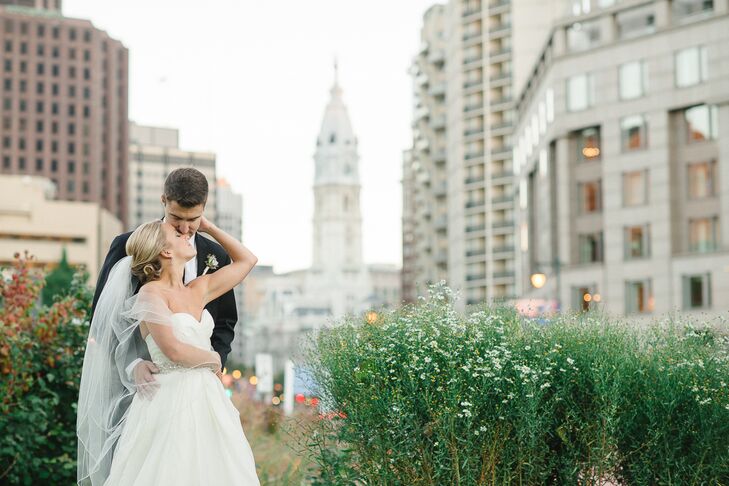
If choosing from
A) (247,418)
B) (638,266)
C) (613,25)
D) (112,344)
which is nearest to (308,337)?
(112,344)

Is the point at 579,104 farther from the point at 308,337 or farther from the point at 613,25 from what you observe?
the point at 308,337

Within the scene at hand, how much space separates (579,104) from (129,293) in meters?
53.7

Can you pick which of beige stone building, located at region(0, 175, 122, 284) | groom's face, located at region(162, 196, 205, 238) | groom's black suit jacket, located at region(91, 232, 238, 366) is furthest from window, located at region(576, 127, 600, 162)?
beige stone building, located at region(0, 175, 122, 284)

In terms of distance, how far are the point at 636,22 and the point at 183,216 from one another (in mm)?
52698

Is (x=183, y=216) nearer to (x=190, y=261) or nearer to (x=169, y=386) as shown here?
(x=190, y=261)

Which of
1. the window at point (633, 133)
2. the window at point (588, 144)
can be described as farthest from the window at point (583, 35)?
the window at point (633, 133)

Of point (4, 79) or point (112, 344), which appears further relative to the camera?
point (4, 79)

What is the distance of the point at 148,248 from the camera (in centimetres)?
634

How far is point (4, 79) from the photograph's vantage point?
15288 centimetres

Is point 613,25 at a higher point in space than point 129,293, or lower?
higher

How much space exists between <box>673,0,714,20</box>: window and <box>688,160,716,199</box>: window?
23.1 ft

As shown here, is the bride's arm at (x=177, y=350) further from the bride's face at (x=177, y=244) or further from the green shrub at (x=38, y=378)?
the green shrub at (x=38, y=378)

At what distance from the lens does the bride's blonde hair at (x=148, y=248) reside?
6.34 meters

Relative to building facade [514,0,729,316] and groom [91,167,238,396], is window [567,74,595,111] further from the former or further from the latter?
Answer: groom [91,167,238,396]
